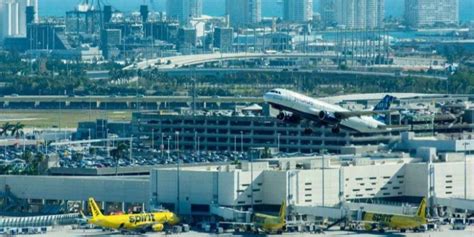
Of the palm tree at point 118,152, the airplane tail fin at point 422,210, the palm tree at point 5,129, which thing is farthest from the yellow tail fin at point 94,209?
the palm tree at point 5,129

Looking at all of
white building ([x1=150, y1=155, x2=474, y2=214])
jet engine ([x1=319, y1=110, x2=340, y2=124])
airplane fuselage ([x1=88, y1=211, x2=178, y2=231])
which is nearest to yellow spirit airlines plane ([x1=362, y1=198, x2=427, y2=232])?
white building ([x1=150, y1=155, x2=474, y2=214])

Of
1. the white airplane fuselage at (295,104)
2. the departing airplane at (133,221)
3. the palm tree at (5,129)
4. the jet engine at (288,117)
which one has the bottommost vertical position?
the palm tree at (5,129)

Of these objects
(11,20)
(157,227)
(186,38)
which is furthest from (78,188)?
(11,20)

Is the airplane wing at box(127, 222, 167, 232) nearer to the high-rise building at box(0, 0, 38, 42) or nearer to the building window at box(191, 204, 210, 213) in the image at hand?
the building window at box(191, 204, 210, 213)

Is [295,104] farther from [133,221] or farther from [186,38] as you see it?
[186,38]

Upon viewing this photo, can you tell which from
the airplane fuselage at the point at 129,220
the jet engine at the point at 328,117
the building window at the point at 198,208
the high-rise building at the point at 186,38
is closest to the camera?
the jet engine at the point at 328,117

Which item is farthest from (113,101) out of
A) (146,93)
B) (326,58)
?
(326,58)

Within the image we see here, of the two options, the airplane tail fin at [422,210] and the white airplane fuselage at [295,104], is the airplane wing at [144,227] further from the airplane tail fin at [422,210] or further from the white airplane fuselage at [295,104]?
the airplane tail fin at [422,210]

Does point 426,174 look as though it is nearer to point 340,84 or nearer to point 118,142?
point 118,142
